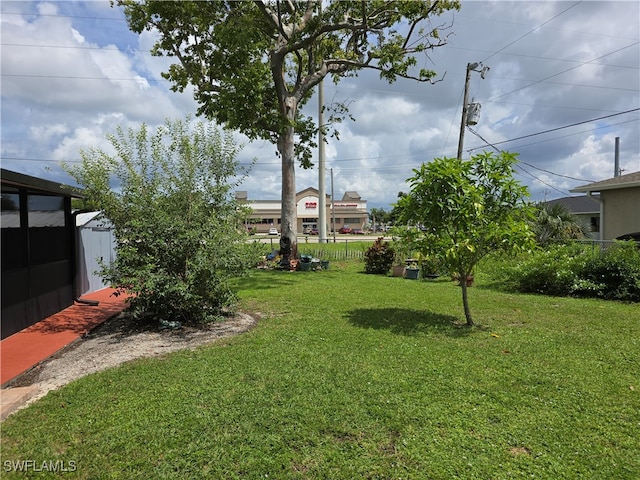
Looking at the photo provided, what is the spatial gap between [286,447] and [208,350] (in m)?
2.63

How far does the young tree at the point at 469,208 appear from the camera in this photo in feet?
19.0

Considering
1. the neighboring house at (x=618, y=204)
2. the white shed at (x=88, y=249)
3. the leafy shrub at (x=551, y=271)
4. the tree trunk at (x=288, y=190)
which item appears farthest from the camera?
the tree trunk at (x=288, y=190)

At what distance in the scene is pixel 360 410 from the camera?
11.2 ft

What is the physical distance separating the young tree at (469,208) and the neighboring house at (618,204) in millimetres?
11319

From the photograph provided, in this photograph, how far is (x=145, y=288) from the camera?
5918mm

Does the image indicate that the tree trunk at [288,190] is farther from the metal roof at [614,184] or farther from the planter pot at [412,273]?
the metal roof at [614,184]

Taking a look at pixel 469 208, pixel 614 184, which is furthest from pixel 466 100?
pixel 469 208

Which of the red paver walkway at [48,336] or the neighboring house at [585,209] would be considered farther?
the neighboring house at [585,209]

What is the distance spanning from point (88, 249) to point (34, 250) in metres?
2.59

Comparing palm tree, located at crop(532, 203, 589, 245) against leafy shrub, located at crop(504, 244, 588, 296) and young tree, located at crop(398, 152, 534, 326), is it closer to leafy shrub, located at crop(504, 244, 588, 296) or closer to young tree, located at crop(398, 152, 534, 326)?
leafy shrub, located at crop(504, 244, 588, 296)

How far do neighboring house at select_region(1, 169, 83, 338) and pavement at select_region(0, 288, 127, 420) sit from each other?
0.92 feet

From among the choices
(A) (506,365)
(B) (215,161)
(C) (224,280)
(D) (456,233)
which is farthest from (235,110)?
(A) (506,365)

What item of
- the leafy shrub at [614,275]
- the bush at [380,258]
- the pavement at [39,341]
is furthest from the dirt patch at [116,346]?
the leafy shrub at [614,275]

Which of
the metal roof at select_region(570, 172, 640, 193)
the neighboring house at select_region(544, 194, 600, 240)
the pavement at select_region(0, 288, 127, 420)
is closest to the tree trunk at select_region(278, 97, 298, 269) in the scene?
the pavement at select_region(0, 288, 127, 420)
